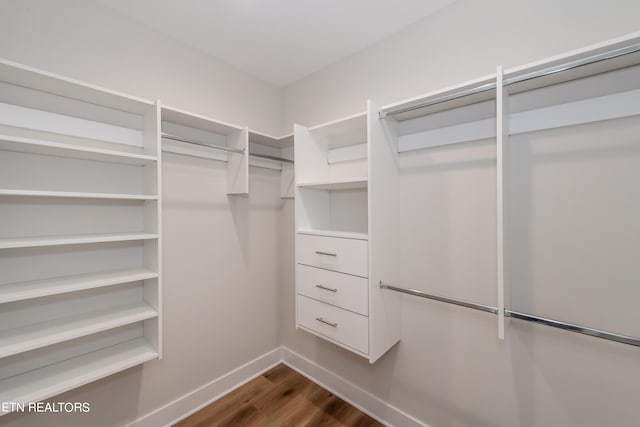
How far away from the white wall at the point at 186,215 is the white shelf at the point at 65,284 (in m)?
0.35

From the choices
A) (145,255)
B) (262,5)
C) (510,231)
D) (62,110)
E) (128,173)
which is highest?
(262,5)

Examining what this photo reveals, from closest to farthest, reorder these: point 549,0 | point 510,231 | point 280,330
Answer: point 549,0
point 510,231
point 280,330

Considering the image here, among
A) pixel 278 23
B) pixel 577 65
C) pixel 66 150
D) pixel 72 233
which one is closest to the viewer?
pixel 577 65

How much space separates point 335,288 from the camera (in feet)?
5.32

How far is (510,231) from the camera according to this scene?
4.30ft

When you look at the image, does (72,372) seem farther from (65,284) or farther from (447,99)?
(447,99)

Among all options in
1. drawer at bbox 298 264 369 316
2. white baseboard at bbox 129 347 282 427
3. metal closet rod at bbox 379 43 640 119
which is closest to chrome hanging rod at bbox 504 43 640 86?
metal closet rod at bbox 379 43 640 119

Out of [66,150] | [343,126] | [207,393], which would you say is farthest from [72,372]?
[343,126]

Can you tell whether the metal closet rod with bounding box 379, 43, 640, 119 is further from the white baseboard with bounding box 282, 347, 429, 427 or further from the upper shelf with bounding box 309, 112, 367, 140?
the white baseboard with bounding box 282, 347, 429, 427

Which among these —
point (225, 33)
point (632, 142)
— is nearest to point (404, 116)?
point (632, 142)

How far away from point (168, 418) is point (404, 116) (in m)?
2.52

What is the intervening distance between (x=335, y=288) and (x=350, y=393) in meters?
0.97

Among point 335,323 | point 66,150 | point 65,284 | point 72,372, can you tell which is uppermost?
point 66,150

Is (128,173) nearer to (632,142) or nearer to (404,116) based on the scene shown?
(404,116)
